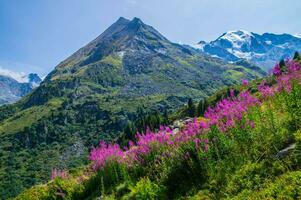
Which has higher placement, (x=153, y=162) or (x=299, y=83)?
(x=299, y=83)

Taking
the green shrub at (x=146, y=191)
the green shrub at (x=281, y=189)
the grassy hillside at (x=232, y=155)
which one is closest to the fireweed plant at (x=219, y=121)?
the grassy hillside at (x=232, y=155)

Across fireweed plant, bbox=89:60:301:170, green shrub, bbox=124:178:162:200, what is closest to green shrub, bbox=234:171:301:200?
fireweed plant, bbox=89:60:301:170

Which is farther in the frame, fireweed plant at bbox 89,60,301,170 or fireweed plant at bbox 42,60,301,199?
fireweed plant at bbox 89,60,301,170

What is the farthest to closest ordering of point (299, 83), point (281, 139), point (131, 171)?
point (131, 171) → point (299, 83) → point (281, 139)

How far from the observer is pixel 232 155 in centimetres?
1027

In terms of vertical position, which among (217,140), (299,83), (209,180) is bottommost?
→ (209,180)

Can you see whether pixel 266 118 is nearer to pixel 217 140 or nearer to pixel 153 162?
pixel 217 140

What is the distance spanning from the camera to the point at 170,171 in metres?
11.7

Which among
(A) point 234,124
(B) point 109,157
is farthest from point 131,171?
(A) point 234,124

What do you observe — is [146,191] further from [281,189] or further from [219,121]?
[281,189]

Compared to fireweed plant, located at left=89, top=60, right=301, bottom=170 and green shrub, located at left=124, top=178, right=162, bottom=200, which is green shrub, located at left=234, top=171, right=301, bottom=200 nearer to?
fireweed plant, located at left=89, top=60, right=301, bottom=170

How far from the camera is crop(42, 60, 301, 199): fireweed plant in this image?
9469mm

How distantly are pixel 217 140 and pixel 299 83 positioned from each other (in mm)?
2923

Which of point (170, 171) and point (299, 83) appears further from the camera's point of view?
point (170, 171)
